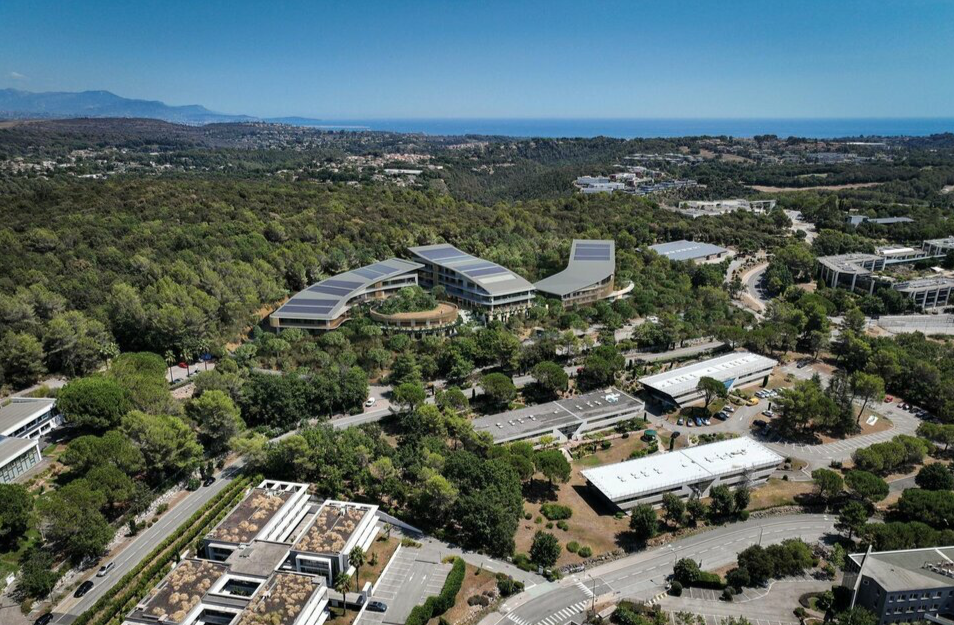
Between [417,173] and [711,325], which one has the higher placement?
[417,173]

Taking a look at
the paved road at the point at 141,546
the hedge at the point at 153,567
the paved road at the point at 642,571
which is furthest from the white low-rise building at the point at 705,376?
the paved road at the point at 141,546

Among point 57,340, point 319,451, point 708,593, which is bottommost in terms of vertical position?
point 708,593

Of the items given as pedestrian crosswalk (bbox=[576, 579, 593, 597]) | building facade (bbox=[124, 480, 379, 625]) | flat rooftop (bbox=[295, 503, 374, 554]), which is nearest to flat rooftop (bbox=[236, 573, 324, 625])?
building facade (bbox=[124, 480, 379, 625])

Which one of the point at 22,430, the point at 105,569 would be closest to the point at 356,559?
the point at 105,569

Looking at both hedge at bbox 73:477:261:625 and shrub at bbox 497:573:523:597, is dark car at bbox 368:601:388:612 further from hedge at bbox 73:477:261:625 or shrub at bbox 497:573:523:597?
hedge at bbox 73:477:261:625

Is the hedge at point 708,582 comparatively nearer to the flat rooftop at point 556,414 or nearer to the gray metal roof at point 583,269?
the flat rooftop at point 556,414

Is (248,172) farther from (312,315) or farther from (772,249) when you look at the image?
(772,249)

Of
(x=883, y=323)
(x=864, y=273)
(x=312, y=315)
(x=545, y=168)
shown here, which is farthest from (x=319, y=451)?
(x=545, y=168)
